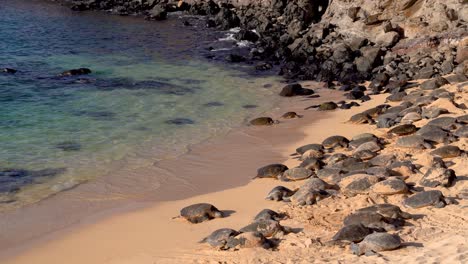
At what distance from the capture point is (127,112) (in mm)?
21266

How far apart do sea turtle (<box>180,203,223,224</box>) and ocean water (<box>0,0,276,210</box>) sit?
3.93m

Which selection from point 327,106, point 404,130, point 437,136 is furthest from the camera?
point 327,106

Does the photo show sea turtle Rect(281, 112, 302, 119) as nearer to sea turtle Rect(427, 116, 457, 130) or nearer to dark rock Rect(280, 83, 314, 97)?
dark rock Rect(280, 83, 314, 97)

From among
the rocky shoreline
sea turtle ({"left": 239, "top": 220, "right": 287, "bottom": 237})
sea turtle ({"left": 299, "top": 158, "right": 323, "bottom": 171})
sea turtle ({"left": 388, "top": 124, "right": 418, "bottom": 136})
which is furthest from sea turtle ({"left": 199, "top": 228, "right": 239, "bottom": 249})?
sea turtle ({"left": 388, "top": 124, "right": 418, "bottom": 136})

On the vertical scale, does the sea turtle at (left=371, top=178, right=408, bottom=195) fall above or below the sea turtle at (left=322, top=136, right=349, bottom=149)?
above

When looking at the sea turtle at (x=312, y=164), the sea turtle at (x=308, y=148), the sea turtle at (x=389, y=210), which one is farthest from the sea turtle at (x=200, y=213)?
the sea turtle at (x=308, y=148)

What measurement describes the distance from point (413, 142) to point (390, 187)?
3.16 metres

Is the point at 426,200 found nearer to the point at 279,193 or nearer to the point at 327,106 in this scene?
the point at 279,193

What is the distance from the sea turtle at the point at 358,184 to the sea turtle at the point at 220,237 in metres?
2.90

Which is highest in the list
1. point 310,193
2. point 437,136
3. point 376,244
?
point 437,136

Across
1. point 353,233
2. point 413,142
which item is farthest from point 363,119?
point 353,233

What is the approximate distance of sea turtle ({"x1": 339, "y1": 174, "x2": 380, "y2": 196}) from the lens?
12.7 m

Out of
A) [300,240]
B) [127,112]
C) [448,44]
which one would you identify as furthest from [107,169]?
[448,44]

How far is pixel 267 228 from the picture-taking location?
11.2 meters
